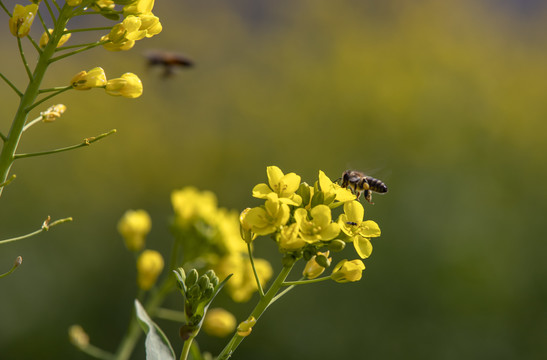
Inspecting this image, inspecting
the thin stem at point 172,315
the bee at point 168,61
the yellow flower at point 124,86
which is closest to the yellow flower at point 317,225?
the yellow flower at point 124,86

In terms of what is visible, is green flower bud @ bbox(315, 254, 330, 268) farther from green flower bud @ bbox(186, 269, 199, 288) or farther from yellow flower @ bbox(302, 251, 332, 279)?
green flower bud @ bbox(186, 269, 199, 288)

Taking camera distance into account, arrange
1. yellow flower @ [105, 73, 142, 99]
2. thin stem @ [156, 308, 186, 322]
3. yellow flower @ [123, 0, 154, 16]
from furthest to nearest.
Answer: thin stem @ [156, 308, 186, 322], yellow flower @ [105, 73, 142, 99], yellow flower @ [123, 0, 154, 16]

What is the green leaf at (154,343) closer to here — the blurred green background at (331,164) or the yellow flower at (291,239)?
the yellow flower at (291,239)

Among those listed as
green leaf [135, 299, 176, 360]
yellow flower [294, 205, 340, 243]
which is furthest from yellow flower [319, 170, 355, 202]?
green leaf [135, 299, 176, 360]

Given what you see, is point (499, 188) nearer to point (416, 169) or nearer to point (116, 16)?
point (416, 169)

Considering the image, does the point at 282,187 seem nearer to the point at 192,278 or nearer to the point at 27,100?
the point at 192,278

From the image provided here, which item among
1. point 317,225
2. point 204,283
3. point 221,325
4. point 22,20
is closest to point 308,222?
point 317,225
